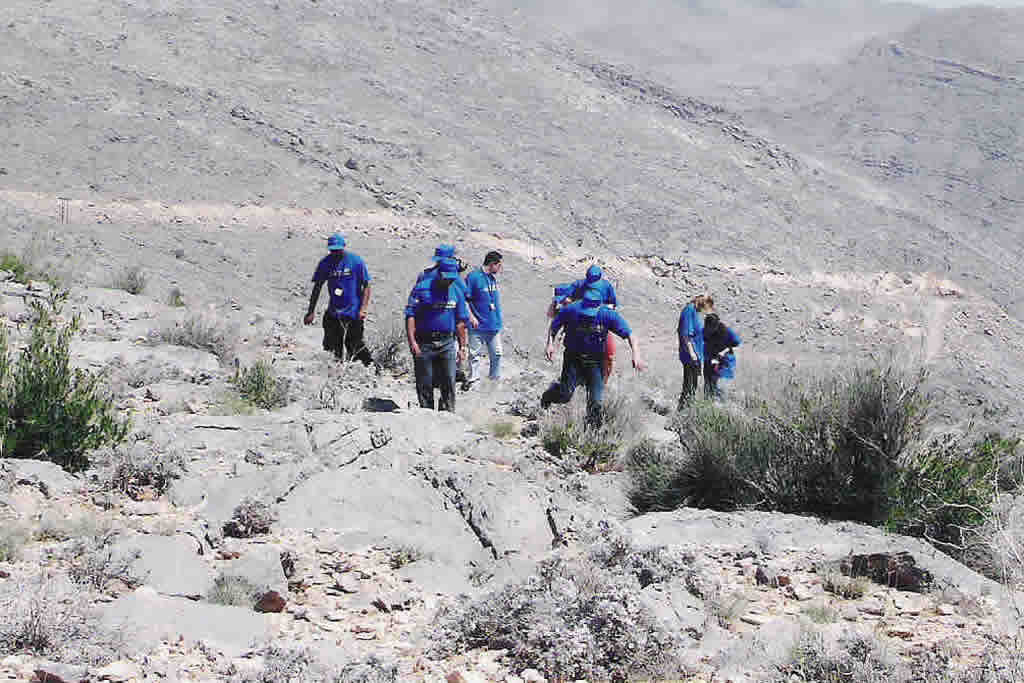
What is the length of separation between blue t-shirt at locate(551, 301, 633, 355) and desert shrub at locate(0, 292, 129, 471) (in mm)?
3440

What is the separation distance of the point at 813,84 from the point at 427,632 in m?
61.5

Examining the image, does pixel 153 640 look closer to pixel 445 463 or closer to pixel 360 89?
pixel 445 463

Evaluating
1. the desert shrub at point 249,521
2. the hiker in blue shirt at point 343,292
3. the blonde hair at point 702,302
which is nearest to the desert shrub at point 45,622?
the desert shrub at point 249,521

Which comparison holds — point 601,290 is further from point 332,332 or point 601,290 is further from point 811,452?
point 332,332

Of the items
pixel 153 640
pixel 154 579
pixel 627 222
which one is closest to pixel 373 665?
pixel 153 640

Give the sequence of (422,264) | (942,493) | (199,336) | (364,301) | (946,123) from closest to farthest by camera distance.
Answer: (942,493) < (364,301) < (199,336) < (422,264) < (946,123)

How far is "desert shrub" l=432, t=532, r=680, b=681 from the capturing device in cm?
384

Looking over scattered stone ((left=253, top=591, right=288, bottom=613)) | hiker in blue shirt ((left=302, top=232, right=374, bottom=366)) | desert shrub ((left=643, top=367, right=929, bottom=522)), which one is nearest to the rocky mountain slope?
scattered stone ((left=253, top=591, right=288, bottom=613))

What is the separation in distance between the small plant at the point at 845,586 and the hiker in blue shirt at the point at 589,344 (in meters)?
2.90

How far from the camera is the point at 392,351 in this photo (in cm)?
1129

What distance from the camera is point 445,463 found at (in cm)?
591

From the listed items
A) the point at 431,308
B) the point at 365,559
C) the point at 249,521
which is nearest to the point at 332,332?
the point at 431,308

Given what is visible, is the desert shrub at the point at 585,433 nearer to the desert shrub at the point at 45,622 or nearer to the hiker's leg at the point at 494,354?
the hiker's leg at the point at 494,354

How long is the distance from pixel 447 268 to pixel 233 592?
151 inches
